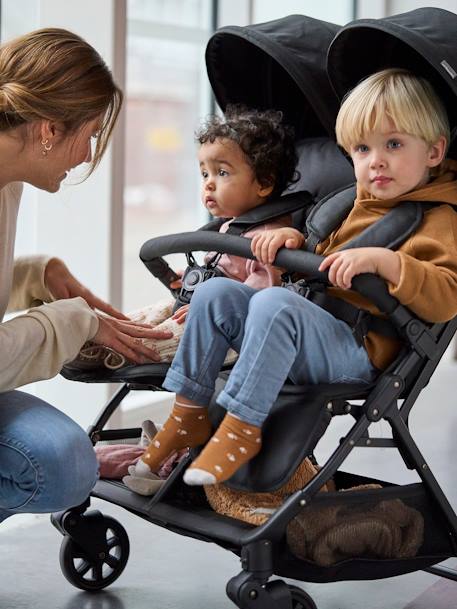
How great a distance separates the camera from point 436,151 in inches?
81.0

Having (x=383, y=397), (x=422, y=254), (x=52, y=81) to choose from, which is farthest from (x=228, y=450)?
(x=52, y=81)

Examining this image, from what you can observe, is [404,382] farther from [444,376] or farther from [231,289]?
[444,376]

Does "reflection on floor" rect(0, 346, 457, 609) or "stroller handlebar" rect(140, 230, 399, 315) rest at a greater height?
"stroller handlebar" rect(140, 230, 399, 315)

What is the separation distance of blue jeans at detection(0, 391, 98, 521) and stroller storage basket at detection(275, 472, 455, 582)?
393 mm

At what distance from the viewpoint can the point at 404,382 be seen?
1934 mm

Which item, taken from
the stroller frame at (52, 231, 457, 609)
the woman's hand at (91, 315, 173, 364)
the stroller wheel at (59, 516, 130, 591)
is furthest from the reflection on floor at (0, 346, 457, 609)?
the woman's hand at (91, 315, 173, 364)

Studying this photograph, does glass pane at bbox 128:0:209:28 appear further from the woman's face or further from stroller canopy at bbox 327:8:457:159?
the woman's face

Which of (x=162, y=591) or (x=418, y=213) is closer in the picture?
(x=418, y=213)

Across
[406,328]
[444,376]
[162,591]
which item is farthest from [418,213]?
[444,376]

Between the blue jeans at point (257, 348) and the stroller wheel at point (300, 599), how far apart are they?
303mm

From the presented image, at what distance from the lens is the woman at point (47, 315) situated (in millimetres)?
1941

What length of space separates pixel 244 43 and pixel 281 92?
0.14 meters

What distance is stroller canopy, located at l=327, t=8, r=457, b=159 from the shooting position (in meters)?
1.94

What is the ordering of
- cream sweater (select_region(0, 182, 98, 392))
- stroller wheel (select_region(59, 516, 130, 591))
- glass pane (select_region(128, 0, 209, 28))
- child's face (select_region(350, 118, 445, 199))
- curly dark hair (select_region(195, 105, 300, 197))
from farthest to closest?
glass pane (select_region(128, 0, 209, 28)) → curly dark hair (select_region(195, 105, 300, 197)) → stroller wheel (select_region(59, 516, 130, 591)) → child's face (select_region(350, 118, 445, 199)) → cream sweater (select_region(0, 182, 98, 392))
